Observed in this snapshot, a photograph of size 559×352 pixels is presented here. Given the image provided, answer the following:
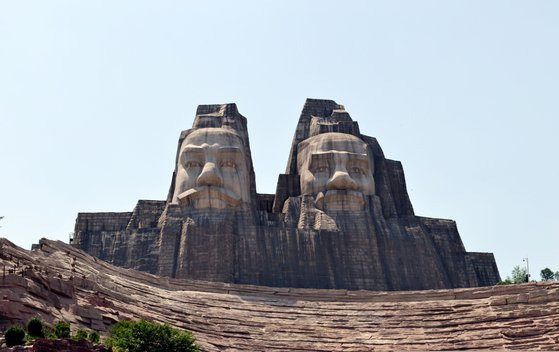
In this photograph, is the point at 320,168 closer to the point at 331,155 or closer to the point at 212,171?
the point at 331,155

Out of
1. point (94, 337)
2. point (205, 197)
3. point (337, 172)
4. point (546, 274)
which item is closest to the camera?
point (94, 337)

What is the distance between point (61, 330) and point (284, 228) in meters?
25.7

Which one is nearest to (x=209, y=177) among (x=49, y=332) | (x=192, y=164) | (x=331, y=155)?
(x=192, y=164)

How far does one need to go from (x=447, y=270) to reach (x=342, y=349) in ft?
55.6

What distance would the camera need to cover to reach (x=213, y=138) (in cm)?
6003

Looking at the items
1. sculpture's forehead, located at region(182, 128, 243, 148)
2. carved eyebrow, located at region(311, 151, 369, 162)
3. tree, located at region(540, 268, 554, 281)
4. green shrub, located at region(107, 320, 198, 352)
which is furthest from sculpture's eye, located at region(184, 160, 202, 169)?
tree, located at region(540, 268, 554, 281)

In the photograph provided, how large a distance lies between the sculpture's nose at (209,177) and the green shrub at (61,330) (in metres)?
23.2

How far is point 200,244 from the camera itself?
186 feet

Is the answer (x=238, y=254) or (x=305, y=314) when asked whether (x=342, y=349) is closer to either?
(x=305, y=314)

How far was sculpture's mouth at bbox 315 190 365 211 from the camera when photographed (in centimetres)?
6065

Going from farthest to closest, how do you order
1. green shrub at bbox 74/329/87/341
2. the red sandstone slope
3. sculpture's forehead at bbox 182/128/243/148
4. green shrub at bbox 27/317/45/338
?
1. sculpture's forehead at bbox 182/128/243/148
2. the red sandstone slope
3. green shrub at bbox 27/317/45/338
4. green shrub at bbox 74/329/87/341

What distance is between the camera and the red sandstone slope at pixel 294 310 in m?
42.9

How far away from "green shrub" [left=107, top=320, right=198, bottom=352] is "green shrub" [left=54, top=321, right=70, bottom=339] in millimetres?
1353

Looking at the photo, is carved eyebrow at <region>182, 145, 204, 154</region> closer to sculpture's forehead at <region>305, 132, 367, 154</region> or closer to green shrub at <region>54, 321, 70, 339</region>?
sculpture's forehead at <region>305, 132, 367, 154</region>
